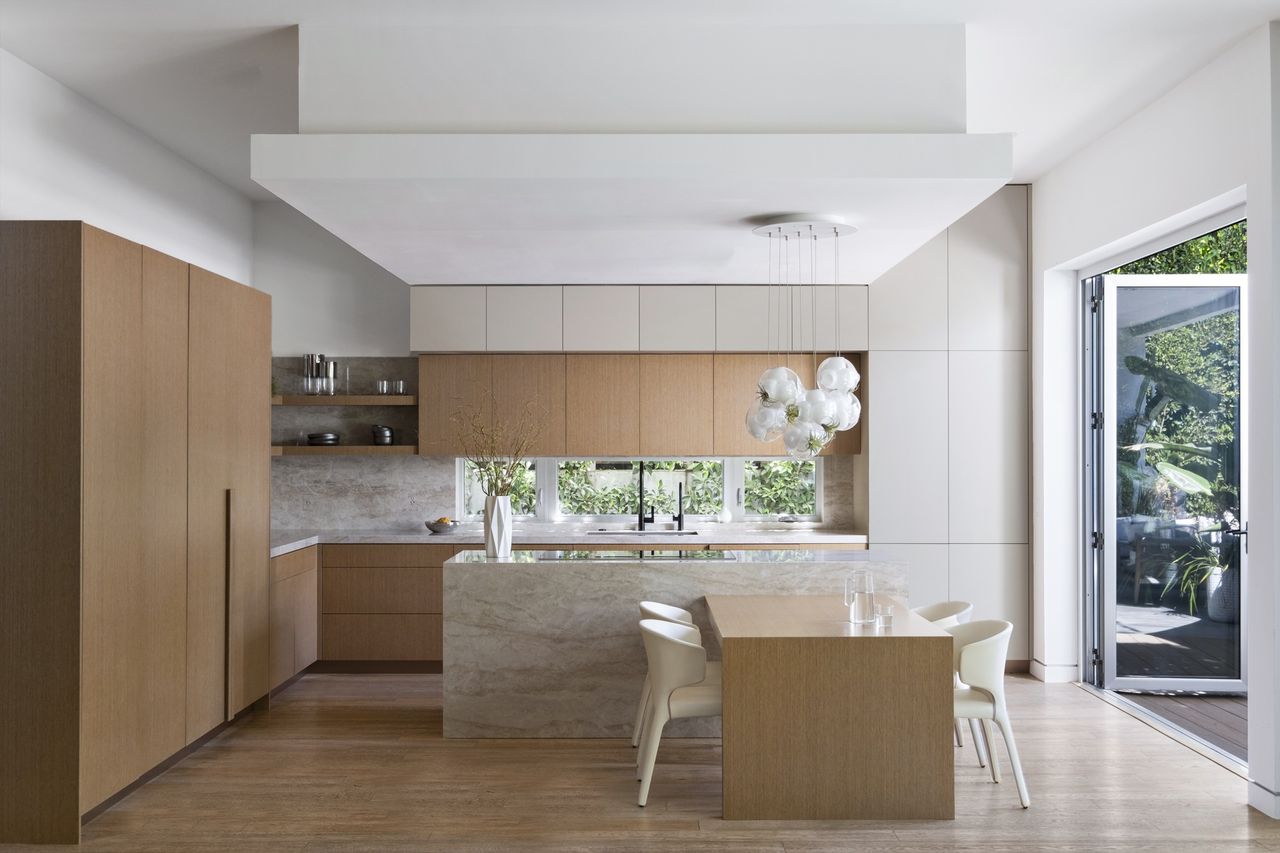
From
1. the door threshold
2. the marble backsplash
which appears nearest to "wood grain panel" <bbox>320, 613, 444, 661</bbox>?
the marble backsplash

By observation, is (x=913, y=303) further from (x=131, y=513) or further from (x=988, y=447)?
(x=131, y=513)

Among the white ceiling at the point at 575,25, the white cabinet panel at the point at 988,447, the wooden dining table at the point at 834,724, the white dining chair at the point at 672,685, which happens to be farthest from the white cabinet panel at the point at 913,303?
the white dining chair at the point at 672,685

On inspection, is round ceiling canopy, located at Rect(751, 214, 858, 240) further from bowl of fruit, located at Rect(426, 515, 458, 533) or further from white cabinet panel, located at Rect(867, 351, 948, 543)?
bowl of fruit, located at Rect(426, 515, 458, 533)

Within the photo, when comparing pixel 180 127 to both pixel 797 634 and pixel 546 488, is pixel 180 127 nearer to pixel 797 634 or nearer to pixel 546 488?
pixel 546 488

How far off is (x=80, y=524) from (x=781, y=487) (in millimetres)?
4657

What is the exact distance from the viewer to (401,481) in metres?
6.86

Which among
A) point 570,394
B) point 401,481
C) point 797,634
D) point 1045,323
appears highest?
point 1045,323

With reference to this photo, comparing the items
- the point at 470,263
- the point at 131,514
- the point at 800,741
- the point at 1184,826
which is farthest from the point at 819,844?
the point at 470,263

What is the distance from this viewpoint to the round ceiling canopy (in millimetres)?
4336

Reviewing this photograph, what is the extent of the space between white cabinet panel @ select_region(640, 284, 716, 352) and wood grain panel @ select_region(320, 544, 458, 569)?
195 centimetres

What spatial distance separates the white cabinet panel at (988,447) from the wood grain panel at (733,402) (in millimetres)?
1180

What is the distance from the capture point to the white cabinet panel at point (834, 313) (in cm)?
636

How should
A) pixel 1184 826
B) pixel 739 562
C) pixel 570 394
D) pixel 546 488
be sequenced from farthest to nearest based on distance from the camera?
1. pixel 546 488
2. pixel 570 394
3. pixel 739 562
4. pixel 1184 826

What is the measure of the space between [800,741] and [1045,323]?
348cm
